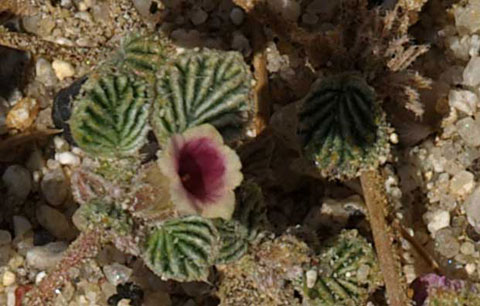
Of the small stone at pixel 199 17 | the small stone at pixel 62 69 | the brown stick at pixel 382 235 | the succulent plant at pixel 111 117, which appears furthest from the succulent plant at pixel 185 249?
the small stone at pixel 199 17

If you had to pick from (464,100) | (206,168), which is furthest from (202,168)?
(464,100)

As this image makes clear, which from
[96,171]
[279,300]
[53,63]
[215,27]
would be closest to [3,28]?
[53,63]

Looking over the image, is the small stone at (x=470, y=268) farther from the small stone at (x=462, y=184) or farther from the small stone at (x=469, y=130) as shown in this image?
the small stone at (x=469, y=130)

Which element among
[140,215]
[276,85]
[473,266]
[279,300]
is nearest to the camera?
[140,215]

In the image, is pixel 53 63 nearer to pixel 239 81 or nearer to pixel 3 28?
pixel 3 28

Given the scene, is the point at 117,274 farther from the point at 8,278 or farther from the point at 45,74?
the point at 45,74

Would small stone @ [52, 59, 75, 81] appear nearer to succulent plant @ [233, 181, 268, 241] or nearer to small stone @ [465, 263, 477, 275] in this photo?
succulent plant @ [233, 181, 268, 241]
